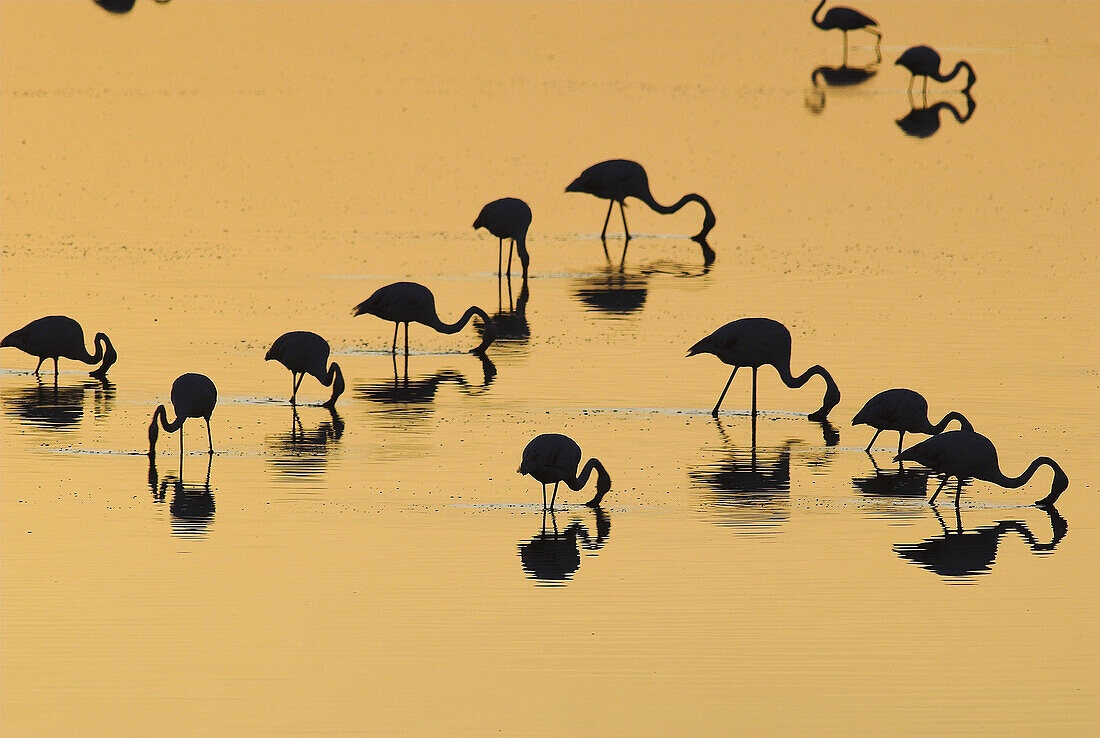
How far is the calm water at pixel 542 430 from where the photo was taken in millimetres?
10867

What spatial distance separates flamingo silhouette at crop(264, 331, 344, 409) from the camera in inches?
Answer: 704

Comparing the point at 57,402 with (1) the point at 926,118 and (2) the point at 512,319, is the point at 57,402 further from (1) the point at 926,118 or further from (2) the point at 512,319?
(1) the point at 926,118

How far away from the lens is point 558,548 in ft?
43.4

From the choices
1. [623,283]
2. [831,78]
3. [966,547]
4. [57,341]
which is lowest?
[966,547]

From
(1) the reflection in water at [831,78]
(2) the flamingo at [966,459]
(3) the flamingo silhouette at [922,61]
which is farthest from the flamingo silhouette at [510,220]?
(3) the flamingo silhouette at [922,61]

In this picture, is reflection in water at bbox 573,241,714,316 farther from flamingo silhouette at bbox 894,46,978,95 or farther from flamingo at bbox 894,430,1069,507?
flamingo silhouette at bbox 894,46,978,95

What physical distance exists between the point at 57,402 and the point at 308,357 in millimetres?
2258

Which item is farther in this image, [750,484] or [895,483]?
[895,483]

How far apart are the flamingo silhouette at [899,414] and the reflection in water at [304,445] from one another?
4190 mm

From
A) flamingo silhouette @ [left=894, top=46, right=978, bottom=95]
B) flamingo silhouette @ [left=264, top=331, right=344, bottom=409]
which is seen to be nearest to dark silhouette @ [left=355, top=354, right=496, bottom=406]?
flamingo silhouette @ [left=264, top=331, right=344, bottom=409]

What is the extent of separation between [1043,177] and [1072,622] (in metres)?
23.6

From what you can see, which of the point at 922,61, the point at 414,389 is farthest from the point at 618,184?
the point at 922,61

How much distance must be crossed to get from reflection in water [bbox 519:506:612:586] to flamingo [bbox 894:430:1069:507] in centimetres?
234

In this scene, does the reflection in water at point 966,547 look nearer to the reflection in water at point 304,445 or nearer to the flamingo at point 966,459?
the flamingo at point 966,459
